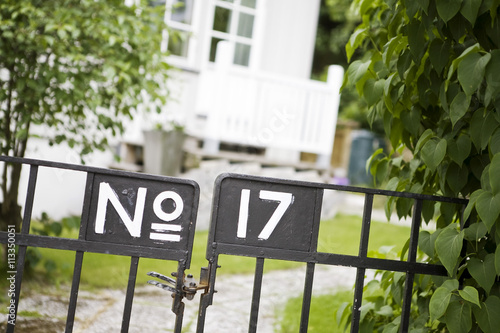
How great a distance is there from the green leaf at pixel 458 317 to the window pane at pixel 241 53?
6.87 metres

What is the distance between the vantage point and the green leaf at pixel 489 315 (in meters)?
1.64

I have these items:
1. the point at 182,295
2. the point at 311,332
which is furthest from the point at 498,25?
the point at 311,332

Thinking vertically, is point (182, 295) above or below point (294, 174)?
below

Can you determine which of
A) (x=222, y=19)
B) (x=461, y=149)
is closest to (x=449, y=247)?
(x=461, y=149)

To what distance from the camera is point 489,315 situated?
1.66 meters

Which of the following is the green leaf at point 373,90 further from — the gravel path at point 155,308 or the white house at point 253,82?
the white house at point 253,82

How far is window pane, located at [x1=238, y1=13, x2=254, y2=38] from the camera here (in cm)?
817

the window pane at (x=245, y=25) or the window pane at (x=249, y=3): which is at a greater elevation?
the window pane at (x=249, y=3)

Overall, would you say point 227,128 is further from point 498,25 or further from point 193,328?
point 498,25

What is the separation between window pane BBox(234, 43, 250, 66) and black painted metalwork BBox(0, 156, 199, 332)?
6739 millimetres

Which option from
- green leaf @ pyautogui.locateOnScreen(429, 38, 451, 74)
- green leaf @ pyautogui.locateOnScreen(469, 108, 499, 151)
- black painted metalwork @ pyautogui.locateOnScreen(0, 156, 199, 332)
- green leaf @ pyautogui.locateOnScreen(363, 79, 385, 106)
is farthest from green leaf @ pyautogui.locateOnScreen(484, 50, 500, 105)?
black painted metalwork @ pyautogui.locateOnScreen(0, 156, 199, 332)

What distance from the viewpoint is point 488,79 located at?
1557mm

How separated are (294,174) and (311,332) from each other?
3.68m

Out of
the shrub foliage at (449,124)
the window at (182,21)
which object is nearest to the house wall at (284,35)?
the window at (182,21)
